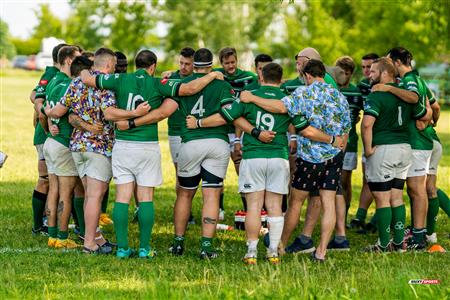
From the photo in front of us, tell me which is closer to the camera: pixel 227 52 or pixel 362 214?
pixel 227 52

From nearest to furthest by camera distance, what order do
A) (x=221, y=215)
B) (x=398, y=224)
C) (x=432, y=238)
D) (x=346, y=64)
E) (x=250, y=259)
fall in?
(x=250, y=259) < (x=398, y=224) < (x=432, y=238) < (x=346, y=64) < (x=221, y=215)

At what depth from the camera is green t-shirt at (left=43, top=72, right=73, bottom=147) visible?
1060 centimetres

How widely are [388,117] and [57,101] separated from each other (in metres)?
3.74

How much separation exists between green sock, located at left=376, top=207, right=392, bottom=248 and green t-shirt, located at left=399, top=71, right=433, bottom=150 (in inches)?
38.1

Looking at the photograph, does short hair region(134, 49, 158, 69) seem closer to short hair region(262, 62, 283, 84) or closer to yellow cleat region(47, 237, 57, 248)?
short hair region(262, 62, 283, 84)

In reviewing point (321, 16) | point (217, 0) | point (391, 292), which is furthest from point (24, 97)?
point (391, 292)

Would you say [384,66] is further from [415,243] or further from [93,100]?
[93,100]

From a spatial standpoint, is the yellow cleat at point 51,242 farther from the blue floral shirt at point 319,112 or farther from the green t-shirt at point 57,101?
the blue floral shirt at point 319,112

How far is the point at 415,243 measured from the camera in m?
11.3

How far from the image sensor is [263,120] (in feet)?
32.0

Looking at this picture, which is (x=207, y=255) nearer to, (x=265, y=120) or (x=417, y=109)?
(x=265, y=120)

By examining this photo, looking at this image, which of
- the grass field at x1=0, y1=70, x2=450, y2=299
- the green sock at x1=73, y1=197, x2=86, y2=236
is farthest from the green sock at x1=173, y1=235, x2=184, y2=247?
the green sock at x1=73, y1=197, x2=86, y2=236

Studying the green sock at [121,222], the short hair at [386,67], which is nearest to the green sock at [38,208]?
the green sock at [121,222]

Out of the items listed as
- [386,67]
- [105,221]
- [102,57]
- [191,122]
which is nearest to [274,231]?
[191,122]
